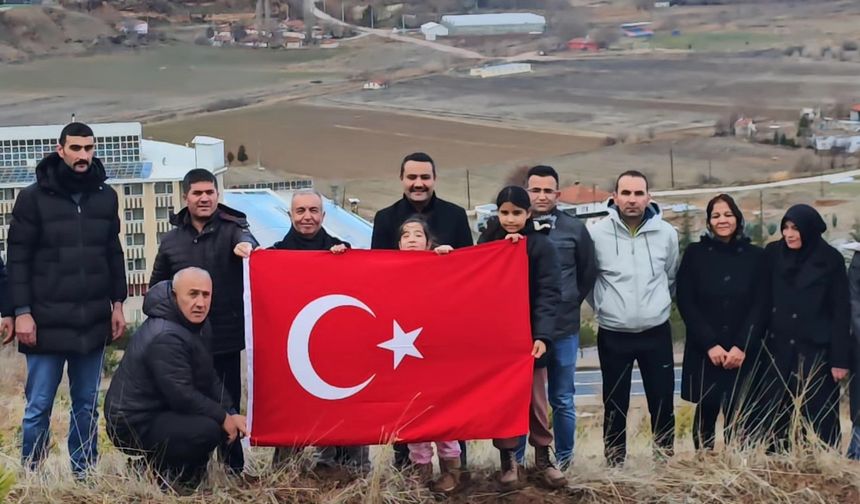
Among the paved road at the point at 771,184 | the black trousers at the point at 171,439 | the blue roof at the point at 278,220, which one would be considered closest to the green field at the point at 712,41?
the paved road at the point at 771,184

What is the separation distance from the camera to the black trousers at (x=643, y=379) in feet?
17.0

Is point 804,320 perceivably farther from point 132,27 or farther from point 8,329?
point 132,27

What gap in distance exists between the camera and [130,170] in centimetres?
3306

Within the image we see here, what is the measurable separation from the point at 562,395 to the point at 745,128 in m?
55.2

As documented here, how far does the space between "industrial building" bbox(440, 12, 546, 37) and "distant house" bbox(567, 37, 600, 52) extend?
1.76 m

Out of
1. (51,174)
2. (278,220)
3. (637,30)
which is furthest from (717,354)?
(637,30)

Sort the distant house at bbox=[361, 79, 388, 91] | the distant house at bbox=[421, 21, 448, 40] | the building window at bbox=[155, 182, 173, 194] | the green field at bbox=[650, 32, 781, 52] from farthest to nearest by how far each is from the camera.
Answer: the green field at bbox=[650, 32, 781, 52] < the distant house at bbox=[421, 21, 448, 40] < the distant house at bbox=[361, 79, 388, 91] < the building window at bbox=[155, 182, 173, 194]

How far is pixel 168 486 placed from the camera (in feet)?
15.7

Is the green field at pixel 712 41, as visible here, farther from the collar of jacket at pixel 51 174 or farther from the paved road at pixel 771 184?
the collar of jacket at pixel 51 174

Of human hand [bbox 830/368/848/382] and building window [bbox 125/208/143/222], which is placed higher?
human hand [bbox 830/368/848/382]

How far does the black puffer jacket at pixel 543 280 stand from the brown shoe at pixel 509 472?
50cm

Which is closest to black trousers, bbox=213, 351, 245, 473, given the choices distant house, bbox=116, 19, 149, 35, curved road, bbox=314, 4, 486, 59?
curved road, bbox=314, 4, 486, 59

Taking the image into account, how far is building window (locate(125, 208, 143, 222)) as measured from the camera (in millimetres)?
31031

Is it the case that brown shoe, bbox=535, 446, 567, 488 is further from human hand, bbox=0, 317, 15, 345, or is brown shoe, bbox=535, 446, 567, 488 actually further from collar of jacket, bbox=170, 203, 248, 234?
human hand, bbox=0, 317, 15, 345
